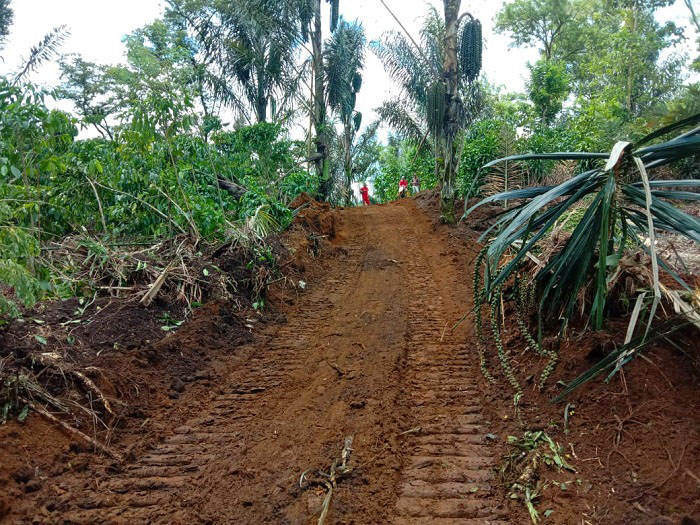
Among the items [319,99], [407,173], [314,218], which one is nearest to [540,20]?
[407,173]

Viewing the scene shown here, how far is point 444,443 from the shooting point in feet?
10.8

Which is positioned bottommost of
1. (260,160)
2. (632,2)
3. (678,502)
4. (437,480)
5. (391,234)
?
(437,480)

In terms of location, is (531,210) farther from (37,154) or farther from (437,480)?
(37,154)

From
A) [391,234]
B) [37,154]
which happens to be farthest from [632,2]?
[37,154]

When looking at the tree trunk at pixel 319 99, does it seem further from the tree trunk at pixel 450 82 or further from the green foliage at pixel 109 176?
the green foliage at pixel 109 176

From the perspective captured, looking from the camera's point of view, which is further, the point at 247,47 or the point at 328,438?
the point at 247,47

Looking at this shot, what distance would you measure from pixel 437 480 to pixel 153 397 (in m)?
2.42

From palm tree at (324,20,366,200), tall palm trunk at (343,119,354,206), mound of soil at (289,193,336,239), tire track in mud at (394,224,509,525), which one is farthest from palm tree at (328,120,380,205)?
tire track in mud at (394,224,509,525)

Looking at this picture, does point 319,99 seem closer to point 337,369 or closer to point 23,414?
point 337,369

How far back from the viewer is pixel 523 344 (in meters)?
4.25

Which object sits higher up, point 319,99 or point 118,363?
point 319,99

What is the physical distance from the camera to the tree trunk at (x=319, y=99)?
15.8 metres

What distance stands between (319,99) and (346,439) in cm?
1458

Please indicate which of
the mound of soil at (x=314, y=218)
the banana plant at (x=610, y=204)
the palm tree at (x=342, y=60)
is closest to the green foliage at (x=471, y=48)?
the mound of soil at (x=314, y=218)
